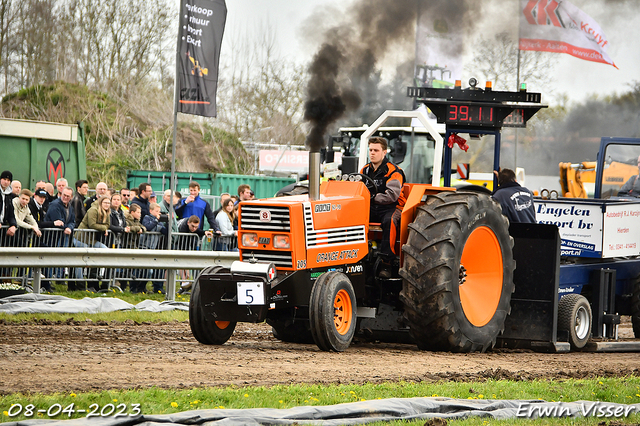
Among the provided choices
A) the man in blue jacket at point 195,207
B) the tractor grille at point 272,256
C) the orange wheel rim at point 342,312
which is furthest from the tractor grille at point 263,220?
the man in blue jacket at point 195,207

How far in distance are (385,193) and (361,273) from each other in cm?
95

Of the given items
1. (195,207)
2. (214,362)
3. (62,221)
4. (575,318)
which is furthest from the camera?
(195,207)

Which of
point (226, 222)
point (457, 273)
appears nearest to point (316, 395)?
point (457, 273)

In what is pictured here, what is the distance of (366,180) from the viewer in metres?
9.09

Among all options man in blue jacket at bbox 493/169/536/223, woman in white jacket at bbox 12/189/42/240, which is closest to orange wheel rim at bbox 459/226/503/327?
man in blue jacket at bbox 493/169/536/223

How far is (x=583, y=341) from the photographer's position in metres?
9.87

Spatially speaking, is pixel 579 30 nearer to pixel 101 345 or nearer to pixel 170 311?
pixel 170 311

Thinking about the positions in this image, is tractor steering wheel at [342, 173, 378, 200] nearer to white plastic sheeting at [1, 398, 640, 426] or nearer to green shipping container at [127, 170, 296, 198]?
white plastic sheeting at [1, 398, 640, 426]

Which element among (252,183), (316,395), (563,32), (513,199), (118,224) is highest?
(563,32)

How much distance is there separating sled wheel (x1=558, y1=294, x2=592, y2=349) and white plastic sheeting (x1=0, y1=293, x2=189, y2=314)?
550 cm

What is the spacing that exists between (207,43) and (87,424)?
10.8 m

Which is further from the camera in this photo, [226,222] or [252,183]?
[252,183]

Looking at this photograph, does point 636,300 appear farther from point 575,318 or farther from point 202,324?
point 202,324

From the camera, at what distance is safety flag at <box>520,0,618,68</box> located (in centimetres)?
2902
